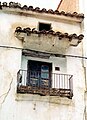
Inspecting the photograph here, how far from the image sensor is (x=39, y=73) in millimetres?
12844

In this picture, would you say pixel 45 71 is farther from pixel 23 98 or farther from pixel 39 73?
pixel 23 98

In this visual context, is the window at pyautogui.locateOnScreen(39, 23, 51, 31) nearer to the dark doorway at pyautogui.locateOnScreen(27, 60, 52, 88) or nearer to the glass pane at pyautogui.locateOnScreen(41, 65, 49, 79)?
the dark doorway at pyautogui.locateOnScreen(27, 60, 52, 88)

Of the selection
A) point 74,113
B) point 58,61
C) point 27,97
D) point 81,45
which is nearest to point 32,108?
point 27,97

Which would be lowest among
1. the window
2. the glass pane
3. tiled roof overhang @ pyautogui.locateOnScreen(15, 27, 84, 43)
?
the glass pane

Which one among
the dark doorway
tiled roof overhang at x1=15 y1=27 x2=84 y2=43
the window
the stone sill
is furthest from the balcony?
the window

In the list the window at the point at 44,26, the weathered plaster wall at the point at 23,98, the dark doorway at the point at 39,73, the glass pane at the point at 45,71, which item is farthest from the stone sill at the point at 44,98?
the window at the point at 44,26

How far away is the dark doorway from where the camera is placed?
12594 millimetres

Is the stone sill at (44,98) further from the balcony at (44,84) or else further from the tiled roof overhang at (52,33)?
the tiled roof overhang at (52,33)

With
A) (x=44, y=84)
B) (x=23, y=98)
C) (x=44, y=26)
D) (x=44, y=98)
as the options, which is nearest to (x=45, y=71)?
(x=44, y=84)

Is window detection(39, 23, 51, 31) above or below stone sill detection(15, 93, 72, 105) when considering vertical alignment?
above

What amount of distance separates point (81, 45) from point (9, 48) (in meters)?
2.83

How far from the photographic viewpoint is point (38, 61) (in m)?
13.1

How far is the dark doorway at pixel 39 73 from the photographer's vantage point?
12.6m

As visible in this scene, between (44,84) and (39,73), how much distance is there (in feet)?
1.60
